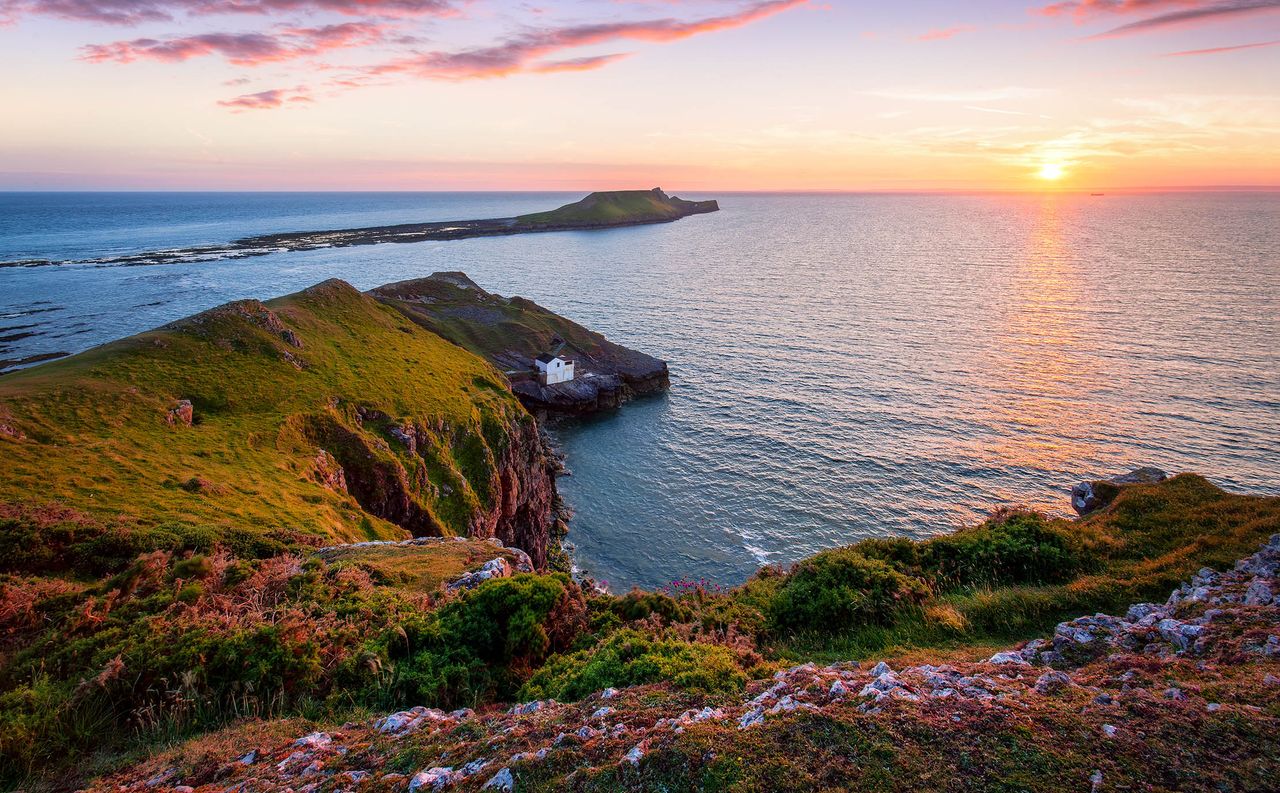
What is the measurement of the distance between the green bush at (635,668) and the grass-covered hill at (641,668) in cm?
8

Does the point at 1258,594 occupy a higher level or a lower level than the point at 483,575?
higher

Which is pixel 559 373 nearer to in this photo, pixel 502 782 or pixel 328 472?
pixel 328 472

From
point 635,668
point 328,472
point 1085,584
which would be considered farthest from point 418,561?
point 1085,584

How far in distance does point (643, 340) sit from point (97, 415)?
80609mm

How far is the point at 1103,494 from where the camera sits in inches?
1271

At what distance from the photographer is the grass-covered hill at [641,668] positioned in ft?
30.4

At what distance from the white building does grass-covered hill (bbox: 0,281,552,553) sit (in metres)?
16.8

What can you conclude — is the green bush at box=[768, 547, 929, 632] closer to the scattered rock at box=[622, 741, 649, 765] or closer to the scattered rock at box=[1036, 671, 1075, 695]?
the scattered rock at box=[1036, 671, 1075, 695]

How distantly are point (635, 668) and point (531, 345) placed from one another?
258 feet

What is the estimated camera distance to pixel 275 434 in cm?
3856

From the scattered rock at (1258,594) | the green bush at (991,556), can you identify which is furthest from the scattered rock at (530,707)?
the scattered rock at (1258,594)

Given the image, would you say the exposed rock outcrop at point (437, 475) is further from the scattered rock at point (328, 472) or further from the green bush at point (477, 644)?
the green bush at point (477, 644)

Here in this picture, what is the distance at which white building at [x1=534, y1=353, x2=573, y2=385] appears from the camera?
82250 millimetres

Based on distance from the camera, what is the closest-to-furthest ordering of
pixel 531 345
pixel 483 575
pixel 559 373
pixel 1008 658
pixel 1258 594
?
pixel 1008 658 → pixel 1258 594 → pixel 483 575 → pixel 559 373 → pixel 531 345
